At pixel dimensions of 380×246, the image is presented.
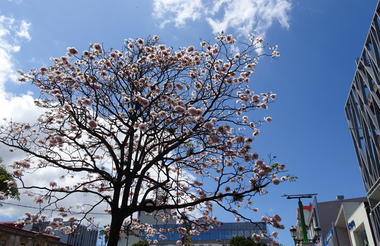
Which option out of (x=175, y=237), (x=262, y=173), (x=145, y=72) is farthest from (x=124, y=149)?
(x=175, y=237)

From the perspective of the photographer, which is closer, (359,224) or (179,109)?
(179,109)

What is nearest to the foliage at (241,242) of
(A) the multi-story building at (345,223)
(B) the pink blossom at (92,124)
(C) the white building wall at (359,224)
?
(A) the multi-story building at (345,223)

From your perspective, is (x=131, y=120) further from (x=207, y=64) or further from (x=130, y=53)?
(x=207, y=64)

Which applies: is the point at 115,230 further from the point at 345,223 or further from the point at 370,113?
the point at 345,223

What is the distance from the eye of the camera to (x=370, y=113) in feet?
47.7

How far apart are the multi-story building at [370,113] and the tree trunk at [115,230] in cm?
1158

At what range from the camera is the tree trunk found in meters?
7.25

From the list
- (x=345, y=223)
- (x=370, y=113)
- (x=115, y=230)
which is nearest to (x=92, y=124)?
(x=115, y=230)

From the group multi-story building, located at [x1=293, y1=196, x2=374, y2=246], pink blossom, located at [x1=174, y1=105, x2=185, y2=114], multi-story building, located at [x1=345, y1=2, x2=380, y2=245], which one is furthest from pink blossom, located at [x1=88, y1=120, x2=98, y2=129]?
multi-story building, located at [x1=293, y1=196, x2=374, y2=246]

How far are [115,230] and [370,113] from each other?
41.8 ft

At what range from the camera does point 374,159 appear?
579 inches

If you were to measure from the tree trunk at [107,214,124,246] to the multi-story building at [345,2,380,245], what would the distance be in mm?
11577

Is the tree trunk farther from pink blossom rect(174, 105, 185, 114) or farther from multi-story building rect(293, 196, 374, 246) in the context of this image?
multi-story building rect(293, 196, 374, 246)

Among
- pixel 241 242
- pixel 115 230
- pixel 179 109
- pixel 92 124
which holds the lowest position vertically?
pixel 115 230
